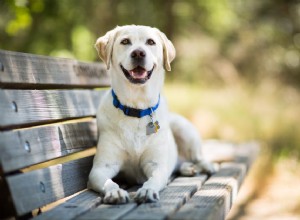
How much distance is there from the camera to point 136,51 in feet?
10.1

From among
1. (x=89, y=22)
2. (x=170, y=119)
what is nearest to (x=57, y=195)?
(x=170, y=119)

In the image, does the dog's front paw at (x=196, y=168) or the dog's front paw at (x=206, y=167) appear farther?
the dog's front paw at (x=206, y=167)

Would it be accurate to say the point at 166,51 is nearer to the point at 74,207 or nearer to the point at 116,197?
the point at 116,197

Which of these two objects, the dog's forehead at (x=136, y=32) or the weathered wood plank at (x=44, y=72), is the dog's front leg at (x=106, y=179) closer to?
the weathered wood plank at (x=44, y=72)

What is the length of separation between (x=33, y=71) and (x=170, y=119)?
1.53 meters

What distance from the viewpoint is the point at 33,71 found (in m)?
3.00

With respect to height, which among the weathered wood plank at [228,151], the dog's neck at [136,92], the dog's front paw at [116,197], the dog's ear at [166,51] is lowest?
the weathered wood plank at [228,151]

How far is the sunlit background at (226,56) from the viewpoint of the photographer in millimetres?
6258

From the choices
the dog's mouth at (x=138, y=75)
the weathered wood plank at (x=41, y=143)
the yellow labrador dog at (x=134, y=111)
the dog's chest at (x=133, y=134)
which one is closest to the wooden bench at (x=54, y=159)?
the weathered wood plank at (x=41, y=143)

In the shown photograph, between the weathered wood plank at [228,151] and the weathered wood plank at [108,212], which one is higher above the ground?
the weathered wood plank at [108,212]

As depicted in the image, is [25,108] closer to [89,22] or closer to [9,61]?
[9,61]

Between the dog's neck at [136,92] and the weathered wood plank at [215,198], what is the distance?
27.9 inches

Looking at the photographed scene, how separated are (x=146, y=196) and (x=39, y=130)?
0.74 m

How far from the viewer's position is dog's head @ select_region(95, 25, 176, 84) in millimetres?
3131
